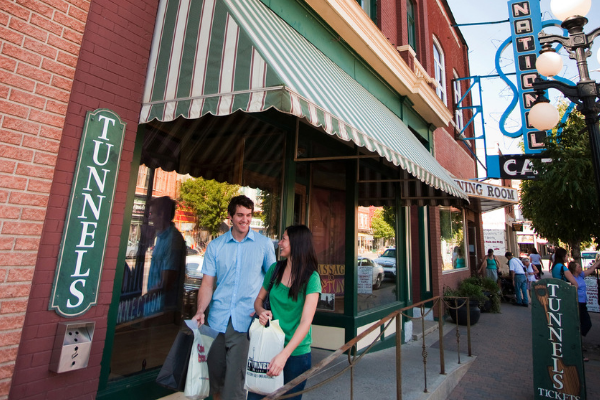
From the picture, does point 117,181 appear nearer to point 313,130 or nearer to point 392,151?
point 392,151

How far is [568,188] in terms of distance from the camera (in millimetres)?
6566

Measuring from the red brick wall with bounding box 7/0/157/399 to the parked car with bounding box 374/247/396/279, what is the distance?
5341 mm

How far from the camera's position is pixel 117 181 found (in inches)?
110

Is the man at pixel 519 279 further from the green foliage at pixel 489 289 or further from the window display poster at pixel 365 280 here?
the window display poster at pixel 365 280

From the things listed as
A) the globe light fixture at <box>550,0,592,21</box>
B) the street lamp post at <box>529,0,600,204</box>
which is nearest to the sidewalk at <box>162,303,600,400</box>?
the street lamp post at <box>529,0,600,204</box>

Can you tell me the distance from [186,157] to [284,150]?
134cm

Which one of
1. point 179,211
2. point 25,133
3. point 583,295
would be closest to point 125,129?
point 25,133

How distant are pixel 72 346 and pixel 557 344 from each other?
517 centimetres

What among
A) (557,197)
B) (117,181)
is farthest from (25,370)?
(557,197)

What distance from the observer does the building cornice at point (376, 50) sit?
17.6 feet

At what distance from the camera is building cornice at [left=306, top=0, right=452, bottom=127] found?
5.37 meters

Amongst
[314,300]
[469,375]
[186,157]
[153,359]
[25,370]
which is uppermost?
[186,157]

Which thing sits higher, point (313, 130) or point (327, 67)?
point (327, 67)

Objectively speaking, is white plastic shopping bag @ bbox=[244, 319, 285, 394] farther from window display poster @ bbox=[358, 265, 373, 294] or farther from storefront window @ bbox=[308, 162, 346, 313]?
window display poster @ bbox=[358, 265, 373, 294]
